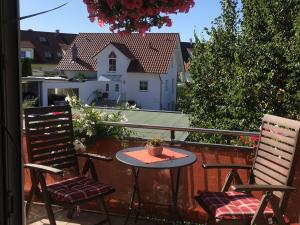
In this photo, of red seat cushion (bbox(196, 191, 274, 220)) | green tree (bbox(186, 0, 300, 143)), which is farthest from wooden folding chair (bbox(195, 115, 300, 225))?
green tree (bbox(186, 0, 300, 143))

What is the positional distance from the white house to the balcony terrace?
25130mm

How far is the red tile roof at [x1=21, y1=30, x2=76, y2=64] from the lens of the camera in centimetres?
4294

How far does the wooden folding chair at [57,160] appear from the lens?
9.50ft

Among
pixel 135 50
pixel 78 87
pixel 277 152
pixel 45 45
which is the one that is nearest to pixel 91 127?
pixel 277 152

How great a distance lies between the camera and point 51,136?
339 cm

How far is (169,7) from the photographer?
1.66m

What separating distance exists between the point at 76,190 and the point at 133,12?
1.78 m

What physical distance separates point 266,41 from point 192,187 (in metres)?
7.58

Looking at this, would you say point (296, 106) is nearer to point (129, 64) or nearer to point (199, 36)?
point (199, 36)

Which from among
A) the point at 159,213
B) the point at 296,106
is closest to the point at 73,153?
the point at 159,213

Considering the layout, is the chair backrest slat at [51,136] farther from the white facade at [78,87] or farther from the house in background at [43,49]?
the house in background at [43,49]

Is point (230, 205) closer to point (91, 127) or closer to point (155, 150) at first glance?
point (155, 150)

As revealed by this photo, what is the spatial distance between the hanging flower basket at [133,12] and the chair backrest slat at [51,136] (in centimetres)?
169

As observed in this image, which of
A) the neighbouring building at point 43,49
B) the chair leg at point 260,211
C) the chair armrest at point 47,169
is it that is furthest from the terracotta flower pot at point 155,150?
the neighbouring building at point 43,49
